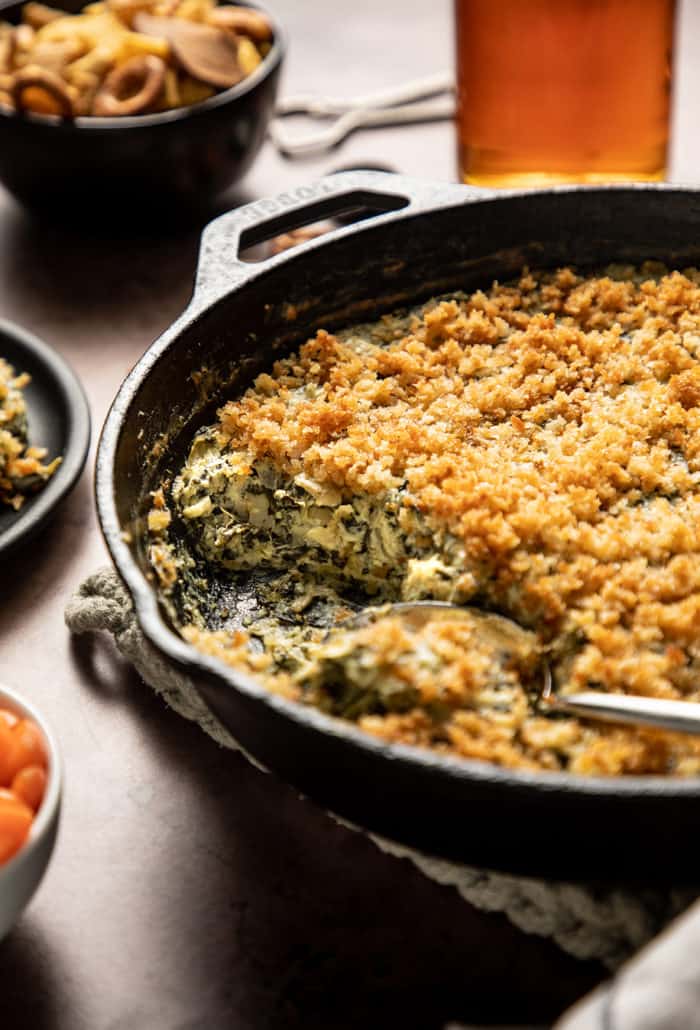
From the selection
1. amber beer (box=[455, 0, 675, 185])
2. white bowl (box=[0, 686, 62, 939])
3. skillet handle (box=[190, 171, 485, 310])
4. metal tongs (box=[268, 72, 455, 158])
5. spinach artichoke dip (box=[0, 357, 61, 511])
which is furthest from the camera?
metal tongs (box=[268, 72, 455, 158])

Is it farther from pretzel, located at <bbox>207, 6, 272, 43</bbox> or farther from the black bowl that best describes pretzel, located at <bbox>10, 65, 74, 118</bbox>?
pretzel, located at <bbox>207, 6, 272, 43</bbox>

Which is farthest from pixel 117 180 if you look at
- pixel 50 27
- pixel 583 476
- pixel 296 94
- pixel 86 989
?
pixel 86 989

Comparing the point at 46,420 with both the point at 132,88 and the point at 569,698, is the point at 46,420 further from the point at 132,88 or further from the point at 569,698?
the point at 569,698

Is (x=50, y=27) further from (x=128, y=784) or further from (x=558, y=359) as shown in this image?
(x=128, y=784)

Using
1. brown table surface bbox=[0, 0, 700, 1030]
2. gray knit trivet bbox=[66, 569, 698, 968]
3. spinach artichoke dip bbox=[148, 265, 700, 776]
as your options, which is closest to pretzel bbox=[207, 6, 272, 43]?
spinach artichoke dip bbox=[148, 265, 700, 776]

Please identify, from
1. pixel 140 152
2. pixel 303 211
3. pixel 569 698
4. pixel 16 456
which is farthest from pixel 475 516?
→ pixel 140 152

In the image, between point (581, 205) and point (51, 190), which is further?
point (51, 190)
